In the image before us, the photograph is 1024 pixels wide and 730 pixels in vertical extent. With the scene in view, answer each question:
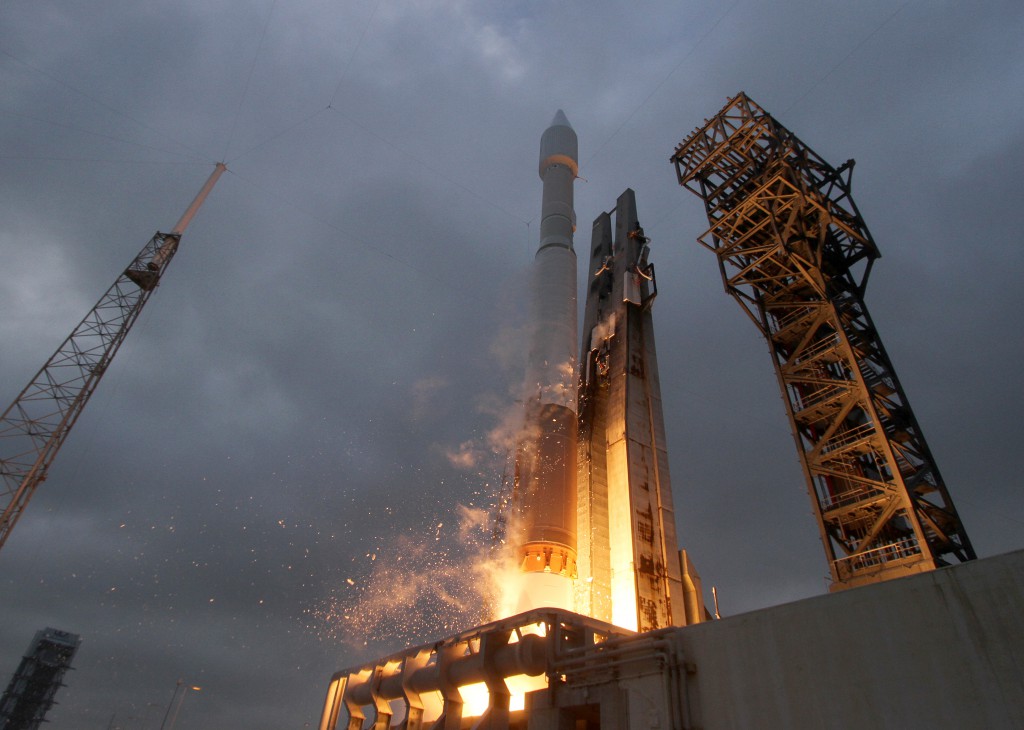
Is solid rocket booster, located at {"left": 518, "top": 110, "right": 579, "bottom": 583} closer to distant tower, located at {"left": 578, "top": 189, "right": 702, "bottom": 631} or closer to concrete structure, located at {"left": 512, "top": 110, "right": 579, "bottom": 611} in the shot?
concrete structure, located at {"left": 512, "top": 110, "right": 579, "bottom": 611}

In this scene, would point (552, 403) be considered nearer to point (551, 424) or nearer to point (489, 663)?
point (551, 424)

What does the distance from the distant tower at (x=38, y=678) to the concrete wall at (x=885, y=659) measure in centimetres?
9304

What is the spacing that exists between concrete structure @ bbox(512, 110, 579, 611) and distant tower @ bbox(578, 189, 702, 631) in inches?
97.0

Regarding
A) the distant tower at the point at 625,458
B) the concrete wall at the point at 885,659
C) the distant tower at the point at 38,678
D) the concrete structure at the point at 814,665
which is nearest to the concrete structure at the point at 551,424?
the distant tower at the point at 625,458

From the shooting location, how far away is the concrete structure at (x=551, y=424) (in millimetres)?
23250

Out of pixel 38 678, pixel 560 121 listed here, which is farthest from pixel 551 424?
pixel 38 678

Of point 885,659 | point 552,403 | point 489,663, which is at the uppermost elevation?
point 552,403

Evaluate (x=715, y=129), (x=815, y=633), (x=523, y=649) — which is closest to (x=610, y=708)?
(x=523, y=649)

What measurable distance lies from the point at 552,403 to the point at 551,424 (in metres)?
1.06

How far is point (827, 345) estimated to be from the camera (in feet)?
102

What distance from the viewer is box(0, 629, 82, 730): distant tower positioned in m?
75.6

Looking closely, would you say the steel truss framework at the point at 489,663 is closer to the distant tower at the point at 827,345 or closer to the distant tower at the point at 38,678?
the distant tower at the point at 827,345

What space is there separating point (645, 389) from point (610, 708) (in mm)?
16750

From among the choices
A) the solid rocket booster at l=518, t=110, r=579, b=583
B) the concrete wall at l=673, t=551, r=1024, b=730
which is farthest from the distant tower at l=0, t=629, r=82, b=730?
the concrete wall at l=673, t=551, r=1024, b=730
